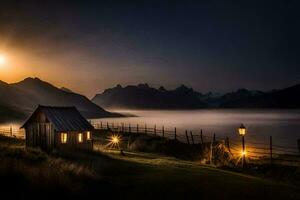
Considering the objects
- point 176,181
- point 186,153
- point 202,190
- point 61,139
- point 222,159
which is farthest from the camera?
point 186,153

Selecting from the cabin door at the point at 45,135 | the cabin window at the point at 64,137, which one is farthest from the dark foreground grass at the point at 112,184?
the cabin door at the point at 45,135

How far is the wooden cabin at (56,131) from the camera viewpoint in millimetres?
30484

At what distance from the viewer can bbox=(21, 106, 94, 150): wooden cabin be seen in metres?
30.5

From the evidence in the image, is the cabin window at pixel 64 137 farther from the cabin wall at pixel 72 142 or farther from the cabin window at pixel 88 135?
the cabin window at pixel 88 135

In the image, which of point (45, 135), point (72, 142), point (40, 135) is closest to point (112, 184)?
point (72, 142)

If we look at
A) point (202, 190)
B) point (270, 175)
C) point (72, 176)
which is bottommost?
point (270, 175)

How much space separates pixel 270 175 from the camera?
23562 mm

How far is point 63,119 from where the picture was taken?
31.9 m

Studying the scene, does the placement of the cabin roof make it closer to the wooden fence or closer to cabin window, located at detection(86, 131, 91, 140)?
cabin window, located at detection(86, 131, 91, 140)

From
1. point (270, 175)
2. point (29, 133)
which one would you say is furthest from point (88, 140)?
point (270, 175)

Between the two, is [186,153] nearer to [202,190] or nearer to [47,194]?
[202,190]

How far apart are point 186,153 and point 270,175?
509 inches

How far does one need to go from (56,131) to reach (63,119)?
206 cm

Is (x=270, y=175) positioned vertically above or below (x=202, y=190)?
below
